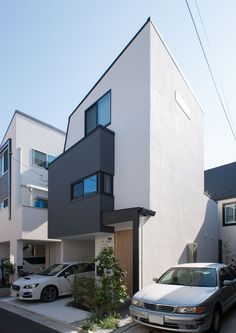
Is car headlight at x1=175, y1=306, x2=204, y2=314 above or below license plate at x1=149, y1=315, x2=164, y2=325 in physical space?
above

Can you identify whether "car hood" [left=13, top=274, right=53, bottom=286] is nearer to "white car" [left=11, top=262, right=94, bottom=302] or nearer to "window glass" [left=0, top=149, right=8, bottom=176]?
"white car" [left=11, top=262, right=94, bottom=302]

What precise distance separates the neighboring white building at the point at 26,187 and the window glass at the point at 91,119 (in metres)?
5.65

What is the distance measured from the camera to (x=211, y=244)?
18.7m

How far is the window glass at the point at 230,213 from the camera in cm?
2020

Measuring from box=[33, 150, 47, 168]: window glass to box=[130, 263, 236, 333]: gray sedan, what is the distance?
14.0m

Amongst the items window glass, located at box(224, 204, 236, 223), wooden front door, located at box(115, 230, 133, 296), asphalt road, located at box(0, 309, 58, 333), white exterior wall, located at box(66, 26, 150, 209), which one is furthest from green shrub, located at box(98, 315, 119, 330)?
window glass, located at box(224, 204, 236, 223)

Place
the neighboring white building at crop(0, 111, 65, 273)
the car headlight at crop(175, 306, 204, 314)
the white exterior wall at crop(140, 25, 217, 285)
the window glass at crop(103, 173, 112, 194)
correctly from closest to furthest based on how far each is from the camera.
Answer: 1. the car headlight at crop(175, 306, 204, 314)
2. the white exterior wall at crop(140, 25, 217, 285)
3. the window glass at crop(103, 173, 112, 194)
4. the neighboring white building at crop(0, 111, 65, 273)

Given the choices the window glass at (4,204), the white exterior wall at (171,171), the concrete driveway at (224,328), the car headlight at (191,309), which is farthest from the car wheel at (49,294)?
the window glass at (4,204)

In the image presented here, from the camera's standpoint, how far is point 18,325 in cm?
892

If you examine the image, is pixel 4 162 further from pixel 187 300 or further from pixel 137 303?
pixel 187 300

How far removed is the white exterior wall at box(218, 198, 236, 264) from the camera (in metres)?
19.4

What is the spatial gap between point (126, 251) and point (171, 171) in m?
3.67

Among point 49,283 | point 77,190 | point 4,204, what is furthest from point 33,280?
point 4,204

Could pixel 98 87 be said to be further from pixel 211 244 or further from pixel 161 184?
pixel 211 244
